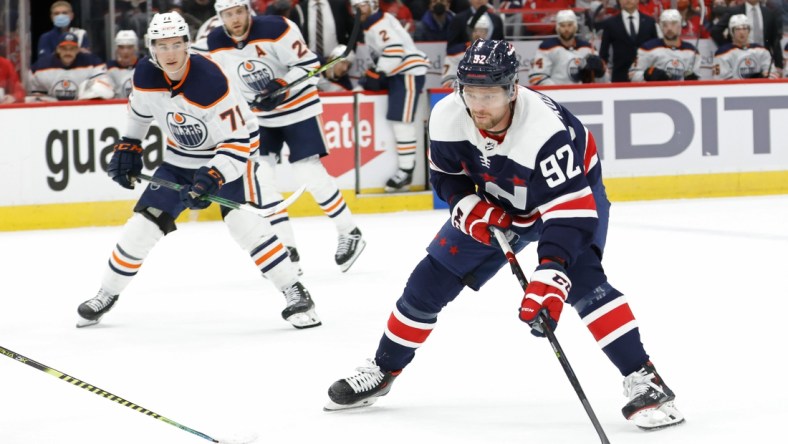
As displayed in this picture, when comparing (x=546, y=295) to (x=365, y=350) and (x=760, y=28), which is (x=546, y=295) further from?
(x=760, y=28)

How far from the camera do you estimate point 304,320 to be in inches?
168

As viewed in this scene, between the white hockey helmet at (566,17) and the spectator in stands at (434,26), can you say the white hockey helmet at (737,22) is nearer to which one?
the white hockey helmet at (566,17)

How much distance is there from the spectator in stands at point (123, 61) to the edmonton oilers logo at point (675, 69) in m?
3.69

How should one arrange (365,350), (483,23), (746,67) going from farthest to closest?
(746,67)
(483,23)
(365,350)

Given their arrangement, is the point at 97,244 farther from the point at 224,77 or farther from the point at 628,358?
the point at 628,358

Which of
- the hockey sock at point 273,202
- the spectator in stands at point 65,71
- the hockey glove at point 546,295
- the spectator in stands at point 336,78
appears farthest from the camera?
the spectator in stands at point 336,78

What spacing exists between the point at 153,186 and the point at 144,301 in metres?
0.88

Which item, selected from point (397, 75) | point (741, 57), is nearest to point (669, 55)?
point (741, 57)

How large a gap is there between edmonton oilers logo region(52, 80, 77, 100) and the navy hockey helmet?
207 inches

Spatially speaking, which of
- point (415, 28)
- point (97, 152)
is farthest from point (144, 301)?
point (415, 28)

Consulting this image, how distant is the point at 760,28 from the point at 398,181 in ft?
11.1

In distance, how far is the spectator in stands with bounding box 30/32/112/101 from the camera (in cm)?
755

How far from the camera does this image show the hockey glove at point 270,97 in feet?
18.1

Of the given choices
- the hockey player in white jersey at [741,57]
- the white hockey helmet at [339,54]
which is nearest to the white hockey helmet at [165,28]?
the white hockey helmet at [339,54]
